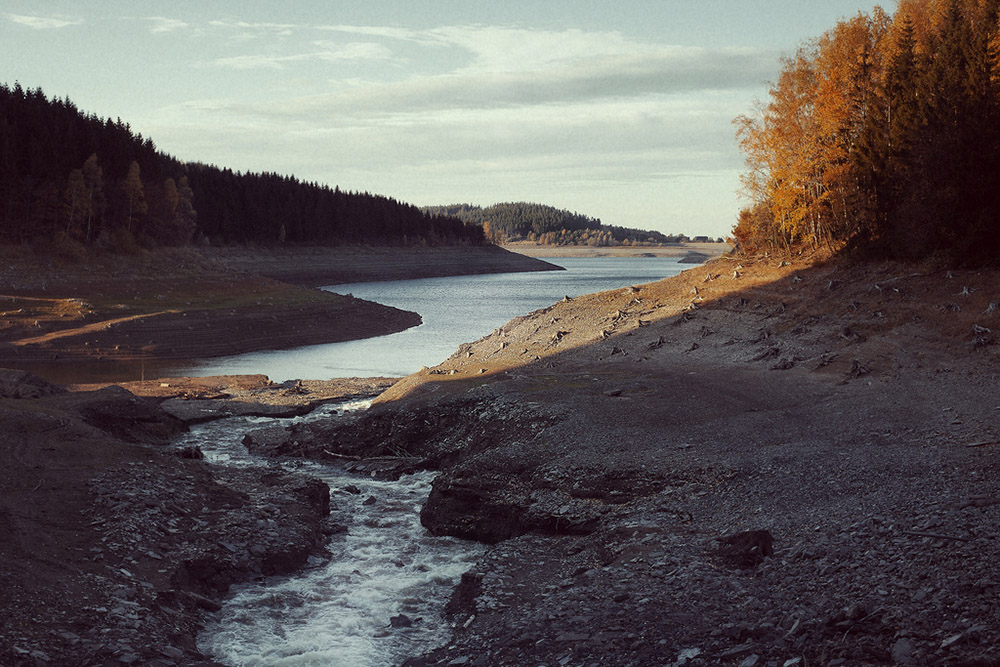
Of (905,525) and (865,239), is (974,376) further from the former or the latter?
(865,239)

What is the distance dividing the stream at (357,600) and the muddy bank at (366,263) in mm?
86702

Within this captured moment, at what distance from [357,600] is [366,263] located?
130 metres

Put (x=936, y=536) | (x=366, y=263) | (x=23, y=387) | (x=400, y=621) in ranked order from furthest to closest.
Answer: (x=366, y=263) < (x=23, y=387) < (x=400, y=621) < (x=936, y=536)

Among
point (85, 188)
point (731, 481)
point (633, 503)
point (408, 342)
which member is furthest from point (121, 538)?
point (85, 188)

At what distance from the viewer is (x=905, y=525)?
11758 millimetres

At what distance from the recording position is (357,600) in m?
13.4

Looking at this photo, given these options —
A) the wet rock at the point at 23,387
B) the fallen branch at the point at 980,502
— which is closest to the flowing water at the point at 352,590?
the wet rock at the point at 23,387

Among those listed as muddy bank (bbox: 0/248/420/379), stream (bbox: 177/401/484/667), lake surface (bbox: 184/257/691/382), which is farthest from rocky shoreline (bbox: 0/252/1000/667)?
muddy bank (bbox: 0/248/420/379)

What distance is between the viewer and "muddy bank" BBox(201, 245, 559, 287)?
118125mm

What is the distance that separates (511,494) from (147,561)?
7103mm

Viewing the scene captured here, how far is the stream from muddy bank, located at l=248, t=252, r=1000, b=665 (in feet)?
2.38

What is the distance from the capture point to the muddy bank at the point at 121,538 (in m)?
10.8

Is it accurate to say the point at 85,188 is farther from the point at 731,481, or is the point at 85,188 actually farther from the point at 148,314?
the point at 731,481

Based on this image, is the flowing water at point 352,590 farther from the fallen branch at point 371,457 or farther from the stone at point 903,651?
the stone at point 903,651
